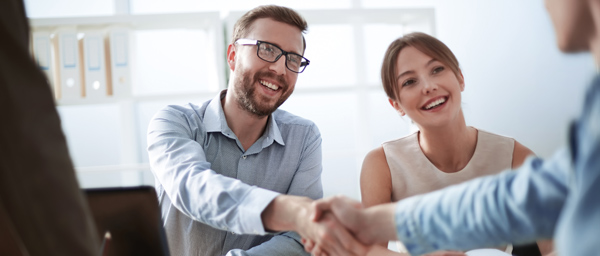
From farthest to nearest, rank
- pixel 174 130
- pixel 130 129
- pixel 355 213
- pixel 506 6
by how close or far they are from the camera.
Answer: pixel 506 6
pixel 130 129
pixel 174 130
pixel 355 213

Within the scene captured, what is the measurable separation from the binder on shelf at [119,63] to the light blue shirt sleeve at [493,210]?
3.08m

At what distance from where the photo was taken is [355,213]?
4.09ft

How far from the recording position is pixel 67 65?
11.9 ft

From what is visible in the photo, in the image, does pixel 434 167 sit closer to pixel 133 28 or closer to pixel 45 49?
pixel 133 28

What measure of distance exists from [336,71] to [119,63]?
194 cm

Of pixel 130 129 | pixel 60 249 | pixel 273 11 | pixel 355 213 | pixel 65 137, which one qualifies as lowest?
pixel 130 129

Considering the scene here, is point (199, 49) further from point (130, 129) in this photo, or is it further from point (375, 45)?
point (375, 45)

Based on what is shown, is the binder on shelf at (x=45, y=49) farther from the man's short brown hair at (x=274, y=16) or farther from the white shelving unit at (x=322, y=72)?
the man's short brown hair at (x=274, y=16)

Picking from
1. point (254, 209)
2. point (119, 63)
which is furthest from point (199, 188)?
point (119, 63)

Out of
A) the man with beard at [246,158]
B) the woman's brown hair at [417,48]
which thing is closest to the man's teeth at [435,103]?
the woman's brown hair at [417,48]

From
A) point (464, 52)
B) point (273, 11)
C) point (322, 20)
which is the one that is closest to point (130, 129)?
point (322, 20)

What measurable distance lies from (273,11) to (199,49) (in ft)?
7.82

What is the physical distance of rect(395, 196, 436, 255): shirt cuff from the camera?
3.07 ft

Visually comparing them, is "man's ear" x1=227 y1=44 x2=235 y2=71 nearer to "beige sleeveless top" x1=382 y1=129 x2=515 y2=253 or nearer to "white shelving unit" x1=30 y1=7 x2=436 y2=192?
"beige sleeveless top" x1=382 y1=129 x2=515 y2=253
